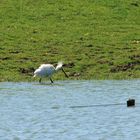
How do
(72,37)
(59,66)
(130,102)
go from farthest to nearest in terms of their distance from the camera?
(72,37) → (59,66) → (130,102)

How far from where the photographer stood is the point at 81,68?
3356 centimetres

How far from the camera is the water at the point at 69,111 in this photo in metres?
20.7

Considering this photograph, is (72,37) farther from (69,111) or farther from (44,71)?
(69,111)

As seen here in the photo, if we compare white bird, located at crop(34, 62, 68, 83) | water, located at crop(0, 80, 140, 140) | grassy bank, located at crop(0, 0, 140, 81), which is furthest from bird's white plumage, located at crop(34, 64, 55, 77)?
grassy bank, located at crop(0, 0, 140, 81)

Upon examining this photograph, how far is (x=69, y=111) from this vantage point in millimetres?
24344

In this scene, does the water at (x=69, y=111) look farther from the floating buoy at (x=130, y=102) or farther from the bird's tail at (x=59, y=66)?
the bird's tail at (x=59, y=66)

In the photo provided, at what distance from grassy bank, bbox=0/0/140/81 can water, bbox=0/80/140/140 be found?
2.14 meters

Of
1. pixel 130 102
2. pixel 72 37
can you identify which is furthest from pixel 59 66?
pixel 130 102

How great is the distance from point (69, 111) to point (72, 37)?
48.4ft

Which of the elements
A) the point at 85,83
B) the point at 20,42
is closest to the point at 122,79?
the point at 85,83

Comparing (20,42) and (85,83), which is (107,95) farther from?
(20,42)

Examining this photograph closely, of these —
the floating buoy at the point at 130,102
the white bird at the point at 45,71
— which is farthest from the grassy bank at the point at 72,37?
the floating buoy at the point at 130,102

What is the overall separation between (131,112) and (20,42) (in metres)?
14.1

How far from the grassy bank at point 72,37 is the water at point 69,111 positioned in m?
A: 2.14
